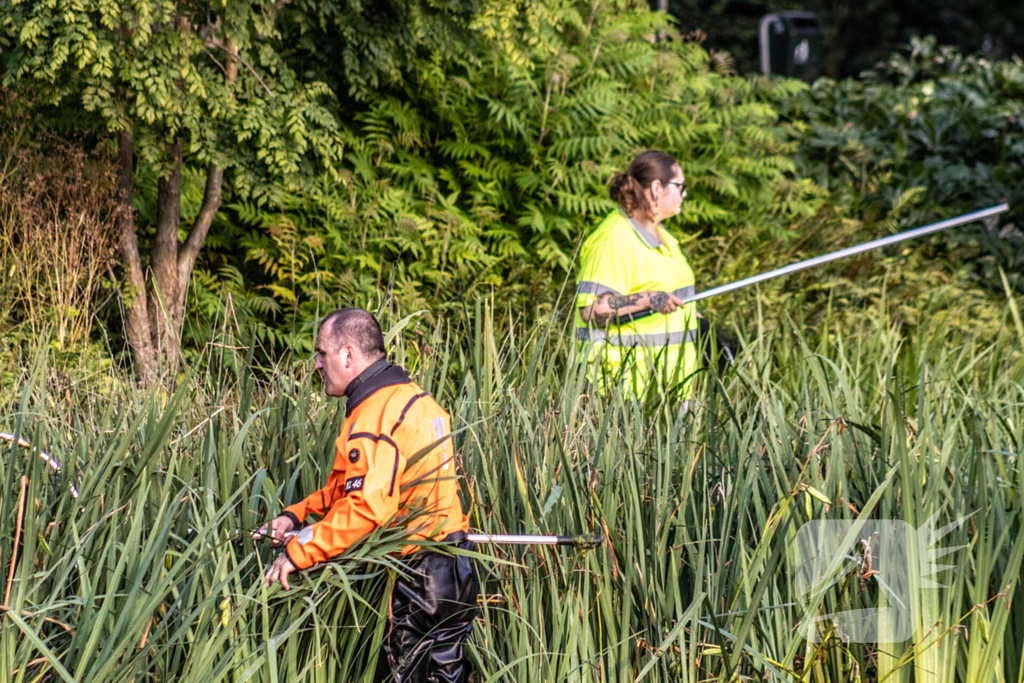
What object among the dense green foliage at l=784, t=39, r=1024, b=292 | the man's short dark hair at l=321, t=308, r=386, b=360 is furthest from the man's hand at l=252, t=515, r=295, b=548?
the dense green foliage at l=784, t=39, r=1024, b=292

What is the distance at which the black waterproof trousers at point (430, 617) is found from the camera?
2.31m

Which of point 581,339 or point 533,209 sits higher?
point 533,209

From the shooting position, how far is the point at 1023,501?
2393 mm

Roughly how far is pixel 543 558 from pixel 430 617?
368 mm

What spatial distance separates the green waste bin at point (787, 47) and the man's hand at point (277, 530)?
11.3m

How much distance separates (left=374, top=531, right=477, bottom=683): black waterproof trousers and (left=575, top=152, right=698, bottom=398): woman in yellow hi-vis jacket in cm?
147

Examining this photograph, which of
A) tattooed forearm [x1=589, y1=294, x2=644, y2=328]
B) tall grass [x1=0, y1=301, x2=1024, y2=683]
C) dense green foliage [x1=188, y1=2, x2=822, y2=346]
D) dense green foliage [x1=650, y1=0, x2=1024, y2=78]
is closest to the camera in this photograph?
tall grass [x1=0, y1=301, x2=1024, y2=683]

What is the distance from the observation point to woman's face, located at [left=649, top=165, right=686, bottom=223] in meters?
3.81

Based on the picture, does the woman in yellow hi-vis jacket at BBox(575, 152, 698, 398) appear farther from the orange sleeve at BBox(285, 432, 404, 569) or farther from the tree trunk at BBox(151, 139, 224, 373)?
the tree trunk at BBox(151, 139, 224, 373)

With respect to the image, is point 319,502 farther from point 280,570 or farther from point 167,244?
point 167,244

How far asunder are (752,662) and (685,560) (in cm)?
36

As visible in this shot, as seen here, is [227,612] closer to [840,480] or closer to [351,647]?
[351,647]

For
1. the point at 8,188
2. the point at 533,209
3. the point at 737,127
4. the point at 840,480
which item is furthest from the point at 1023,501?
the point at 737,127

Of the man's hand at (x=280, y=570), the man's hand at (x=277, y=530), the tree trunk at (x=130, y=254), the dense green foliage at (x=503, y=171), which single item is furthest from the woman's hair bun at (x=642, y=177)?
the tree trunk at (x=130, y=254)
